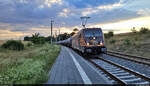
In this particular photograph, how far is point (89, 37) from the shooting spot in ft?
62.0

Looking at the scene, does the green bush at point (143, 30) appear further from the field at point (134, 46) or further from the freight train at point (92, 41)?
the freight train at point (92, 41)

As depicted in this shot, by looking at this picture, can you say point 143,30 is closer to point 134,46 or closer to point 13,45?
point 134,46

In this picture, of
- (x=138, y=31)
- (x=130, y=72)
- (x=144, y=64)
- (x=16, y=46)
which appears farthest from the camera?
(x=138, y=31)

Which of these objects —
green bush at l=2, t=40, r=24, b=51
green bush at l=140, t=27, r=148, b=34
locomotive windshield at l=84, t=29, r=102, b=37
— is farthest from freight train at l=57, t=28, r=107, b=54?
green bush at l=140, t=27, r=148, b=34

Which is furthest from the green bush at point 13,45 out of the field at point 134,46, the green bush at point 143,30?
the green bush at point 143,30

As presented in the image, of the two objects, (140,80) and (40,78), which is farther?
(140,80)

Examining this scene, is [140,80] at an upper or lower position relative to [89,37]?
lower

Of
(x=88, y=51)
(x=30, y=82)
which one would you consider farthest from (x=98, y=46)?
(x=30, y=82)

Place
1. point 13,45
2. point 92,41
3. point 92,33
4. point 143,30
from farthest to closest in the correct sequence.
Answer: point 143,30 → point 13,45 → point 92,33 → point 92,41

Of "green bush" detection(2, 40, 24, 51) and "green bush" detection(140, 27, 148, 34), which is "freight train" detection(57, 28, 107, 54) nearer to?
"green bush" detection(2, 40, 24, 51)

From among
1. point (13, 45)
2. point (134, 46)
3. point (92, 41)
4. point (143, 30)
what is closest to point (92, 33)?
point (92, 41)

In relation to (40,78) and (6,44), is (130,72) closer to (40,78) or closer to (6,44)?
(40,78)

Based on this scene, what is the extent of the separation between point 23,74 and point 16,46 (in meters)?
48.5

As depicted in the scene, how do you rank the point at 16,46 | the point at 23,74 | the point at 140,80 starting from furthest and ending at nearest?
the point at 16,46, the point at 140,80, the point at 23,74
